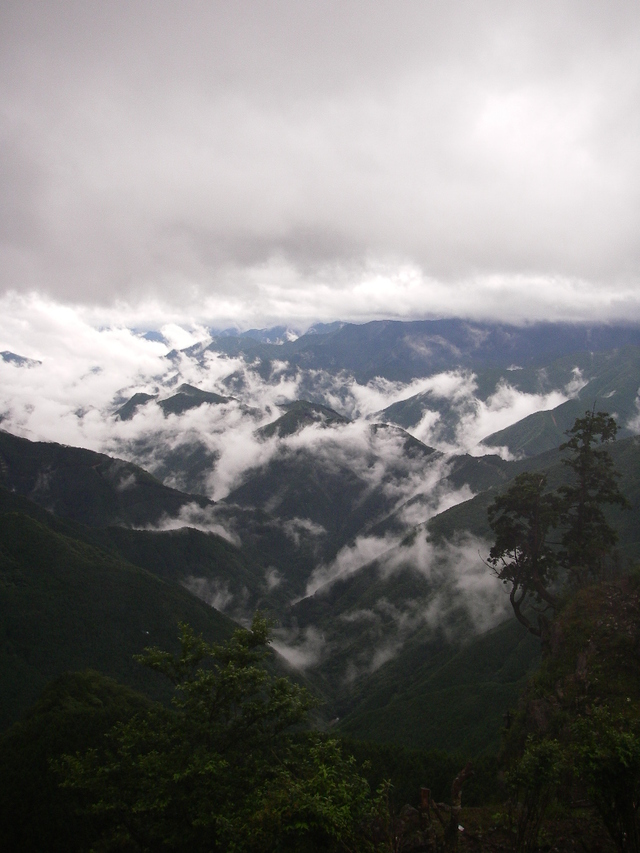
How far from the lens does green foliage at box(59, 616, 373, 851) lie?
14.3m

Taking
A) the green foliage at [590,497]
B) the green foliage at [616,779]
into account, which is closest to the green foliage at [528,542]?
the green foliage at [590,497]

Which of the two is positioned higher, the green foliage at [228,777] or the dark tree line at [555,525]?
the dark tree line at [555,525]

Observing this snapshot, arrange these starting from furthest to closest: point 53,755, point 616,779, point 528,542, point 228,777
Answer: point 53,755 < point 528,542 < point 228,777 < point 616,779

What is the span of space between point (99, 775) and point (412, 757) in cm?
5833

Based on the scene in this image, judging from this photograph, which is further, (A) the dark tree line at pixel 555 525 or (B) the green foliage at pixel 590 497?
(B) the green foliage at pixel 590 497

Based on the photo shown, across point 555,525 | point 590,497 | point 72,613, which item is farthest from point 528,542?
point 72,613

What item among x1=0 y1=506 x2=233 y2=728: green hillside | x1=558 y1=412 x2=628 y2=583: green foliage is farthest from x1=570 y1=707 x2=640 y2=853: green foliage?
x1=0 y1=506 x2=233 y2=728: green hillside

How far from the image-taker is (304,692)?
982 inches

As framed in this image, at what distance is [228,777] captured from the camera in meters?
20.3

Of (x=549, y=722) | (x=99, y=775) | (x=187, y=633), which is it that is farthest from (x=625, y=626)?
(x=99, y=775)

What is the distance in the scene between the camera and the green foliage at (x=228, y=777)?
14305 mm

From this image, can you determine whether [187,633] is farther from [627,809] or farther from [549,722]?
[549,722]

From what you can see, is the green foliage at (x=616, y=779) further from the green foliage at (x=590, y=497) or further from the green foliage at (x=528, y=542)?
the green foliage at (x=590, y=497)

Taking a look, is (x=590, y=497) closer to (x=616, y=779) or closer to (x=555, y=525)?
(x=555, y=525)
